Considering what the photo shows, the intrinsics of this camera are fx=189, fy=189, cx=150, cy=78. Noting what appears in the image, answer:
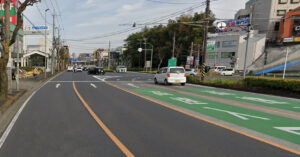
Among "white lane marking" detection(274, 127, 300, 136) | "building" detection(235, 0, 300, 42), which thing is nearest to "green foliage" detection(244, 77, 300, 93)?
"white lane marking" detection(274, 127, 300, 136)

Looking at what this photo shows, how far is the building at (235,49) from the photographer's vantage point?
148 feet

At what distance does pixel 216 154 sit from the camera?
12.3 feet

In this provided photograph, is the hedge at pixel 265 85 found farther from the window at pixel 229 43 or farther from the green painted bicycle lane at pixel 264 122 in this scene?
the window at pixel 229 43

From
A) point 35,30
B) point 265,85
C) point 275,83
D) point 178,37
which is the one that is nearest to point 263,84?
point 265,85

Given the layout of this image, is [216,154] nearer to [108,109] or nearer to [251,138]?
[251,138]

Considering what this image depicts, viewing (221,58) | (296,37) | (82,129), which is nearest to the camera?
(82,129)

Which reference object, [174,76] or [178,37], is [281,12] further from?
[174,76]

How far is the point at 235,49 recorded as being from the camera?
4812 cm

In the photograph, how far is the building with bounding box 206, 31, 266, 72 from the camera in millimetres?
44969

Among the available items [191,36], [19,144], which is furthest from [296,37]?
[19,144]

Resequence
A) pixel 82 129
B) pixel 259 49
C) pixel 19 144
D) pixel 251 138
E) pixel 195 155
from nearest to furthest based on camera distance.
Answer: pixel 195 155 → pixel 19 144 → pixel 251 138 → pixel 82 129 → pixel 259 49

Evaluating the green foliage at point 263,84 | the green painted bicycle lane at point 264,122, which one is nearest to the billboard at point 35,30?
the green foliage at point 263,84

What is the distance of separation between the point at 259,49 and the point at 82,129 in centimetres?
4942

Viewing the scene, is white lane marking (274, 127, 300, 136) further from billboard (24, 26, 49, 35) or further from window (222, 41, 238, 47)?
billboard (24, 26, 49, 35)
